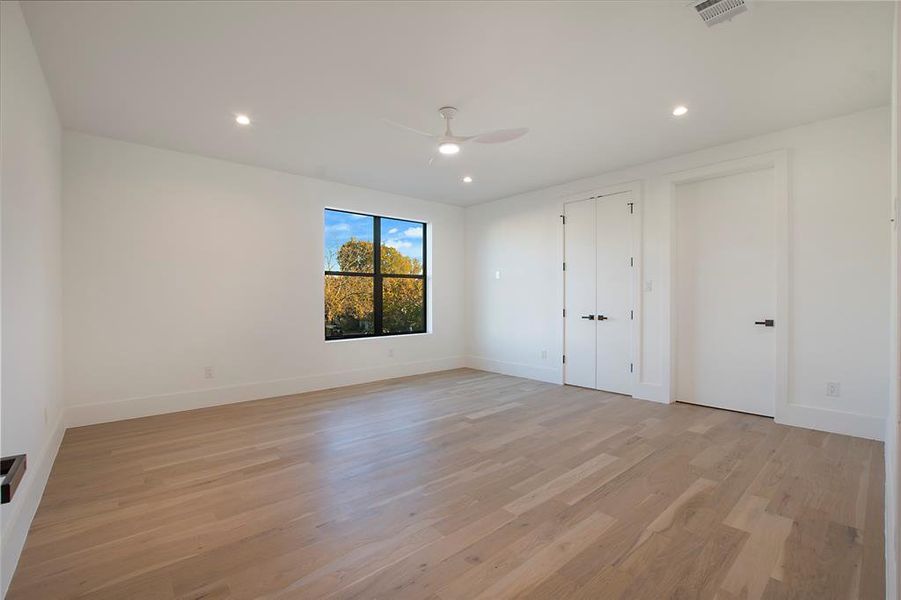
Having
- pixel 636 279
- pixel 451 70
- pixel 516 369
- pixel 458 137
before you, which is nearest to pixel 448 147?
pixel 458 137

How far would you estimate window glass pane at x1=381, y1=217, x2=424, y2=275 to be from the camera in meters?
6.40

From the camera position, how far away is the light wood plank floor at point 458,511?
1790mm

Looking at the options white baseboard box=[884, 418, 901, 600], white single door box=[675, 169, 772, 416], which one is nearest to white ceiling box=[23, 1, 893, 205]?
white single door box=[675, 169, 772, 416]

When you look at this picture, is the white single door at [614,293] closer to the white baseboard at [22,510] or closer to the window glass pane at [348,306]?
the window glass pane at [348,306]

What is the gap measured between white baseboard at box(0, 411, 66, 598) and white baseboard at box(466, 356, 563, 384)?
519cm

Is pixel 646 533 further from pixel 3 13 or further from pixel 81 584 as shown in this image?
pixel 3 13

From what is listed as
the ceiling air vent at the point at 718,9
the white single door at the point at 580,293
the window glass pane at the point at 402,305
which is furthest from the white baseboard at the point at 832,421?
the window glass pane at the point at 402,305

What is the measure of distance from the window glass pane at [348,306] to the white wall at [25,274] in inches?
113

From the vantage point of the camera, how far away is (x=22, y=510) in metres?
2.12

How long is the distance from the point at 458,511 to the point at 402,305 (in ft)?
14.6

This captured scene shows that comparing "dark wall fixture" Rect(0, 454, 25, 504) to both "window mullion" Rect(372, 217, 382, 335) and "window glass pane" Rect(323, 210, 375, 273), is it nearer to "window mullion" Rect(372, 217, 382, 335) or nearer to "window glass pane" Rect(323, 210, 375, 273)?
"window glass pane" Rect(323, 210, 375, 273)

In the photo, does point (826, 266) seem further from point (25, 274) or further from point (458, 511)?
point (25, 274)

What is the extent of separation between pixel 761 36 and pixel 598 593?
10.5ft

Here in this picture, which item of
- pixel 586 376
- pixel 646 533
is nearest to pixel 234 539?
pixel 646 533
